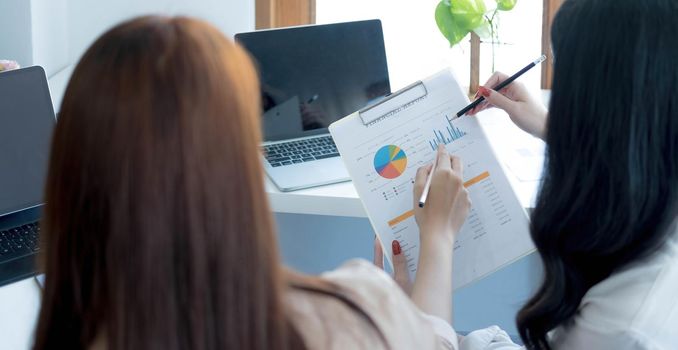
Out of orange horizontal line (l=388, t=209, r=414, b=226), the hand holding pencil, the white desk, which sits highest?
the hand holding pencil

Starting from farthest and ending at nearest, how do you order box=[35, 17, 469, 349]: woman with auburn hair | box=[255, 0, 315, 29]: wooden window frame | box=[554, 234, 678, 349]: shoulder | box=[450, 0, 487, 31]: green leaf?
1. box=[255, 0, 315, 29]: wooden window frame
2. box=[450, 0, 487, 31]: green leaf
3. box=[554, 234, 678, 349]: shoulder
4. box=[35, 17, 469, 349]: woman with auburn hair

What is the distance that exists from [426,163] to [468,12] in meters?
0.77

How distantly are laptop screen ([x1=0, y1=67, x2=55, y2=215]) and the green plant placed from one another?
0.92 m

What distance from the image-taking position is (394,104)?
138 centimetres

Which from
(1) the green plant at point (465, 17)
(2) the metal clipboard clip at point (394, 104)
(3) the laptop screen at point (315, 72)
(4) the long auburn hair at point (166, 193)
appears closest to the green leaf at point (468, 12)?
(1) the green plant at point (465, 17)

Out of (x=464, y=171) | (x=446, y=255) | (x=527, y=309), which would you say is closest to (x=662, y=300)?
(x=527, y=309)

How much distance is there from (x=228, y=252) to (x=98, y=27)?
169 centimetres

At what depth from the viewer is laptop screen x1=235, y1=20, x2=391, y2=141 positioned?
69.4 inches

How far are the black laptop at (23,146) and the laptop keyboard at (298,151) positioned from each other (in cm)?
41

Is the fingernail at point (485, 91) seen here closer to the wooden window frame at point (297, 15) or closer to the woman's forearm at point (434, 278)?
the woman's forearm at point (434, 278)

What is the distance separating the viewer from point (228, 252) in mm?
715

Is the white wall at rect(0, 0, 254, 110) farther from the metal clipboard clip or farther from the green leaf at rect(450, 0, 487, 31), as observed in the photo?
the metal clipboard clip

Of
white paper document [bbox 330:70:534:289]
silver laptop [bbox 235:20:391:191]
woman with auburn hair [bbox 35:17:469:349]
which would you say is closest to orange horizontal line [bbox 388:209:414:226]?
white paper document [bbox 330:70:534:289]

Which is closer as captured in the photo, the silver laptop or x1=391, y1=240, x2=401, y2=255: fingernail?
x1=391, y1=240, x2=401, y2=255: fingernail
